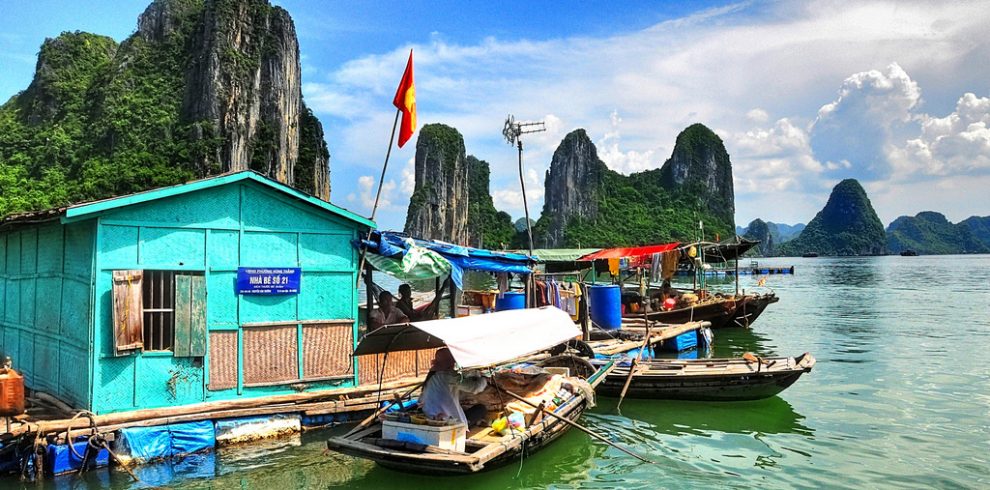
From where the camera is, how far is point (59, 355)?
29.9ft

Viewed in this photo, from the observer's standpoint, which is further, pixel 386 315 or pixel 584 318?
pixel 584 318

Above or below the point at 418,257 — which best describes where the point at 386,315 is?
below

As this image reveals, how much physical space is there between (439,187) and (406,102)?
104 m

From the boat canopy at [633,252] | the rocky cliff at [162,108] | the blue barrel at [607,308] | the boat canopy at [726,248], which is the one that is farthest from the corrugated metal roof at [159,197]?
the rocky cliff at [162,108]

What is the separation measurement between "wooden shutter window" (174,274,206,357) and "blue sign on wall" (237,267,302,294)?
535 mm

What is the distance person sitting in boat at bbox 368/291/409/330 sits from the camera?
11.8m

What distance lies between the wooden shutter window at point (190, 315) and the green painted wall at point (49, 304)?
103cm

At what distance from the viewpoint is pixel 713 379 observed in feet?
40.8

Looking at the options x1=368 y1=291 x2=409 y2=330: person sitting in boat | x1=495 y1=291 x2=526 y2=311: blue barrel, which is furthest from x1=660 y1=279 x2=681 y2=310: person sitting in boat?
x1=368 y1=291 x2=409 y2=330: person sitting in boat

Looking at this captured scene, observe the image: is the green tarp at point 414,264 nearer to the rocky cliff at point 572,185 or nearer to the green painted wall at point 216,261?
the green painted wall at point 216,261

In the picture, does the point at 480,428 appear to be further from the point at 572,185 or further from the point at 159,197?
the point at 572,185

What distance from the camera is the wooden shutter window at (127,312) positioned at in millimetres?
8157

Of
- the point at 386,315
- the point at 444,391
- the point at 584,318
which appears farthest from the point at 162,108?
the point at 444,391

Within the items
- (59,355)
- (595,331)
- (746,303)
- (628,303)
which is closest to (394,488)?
(59,355)
